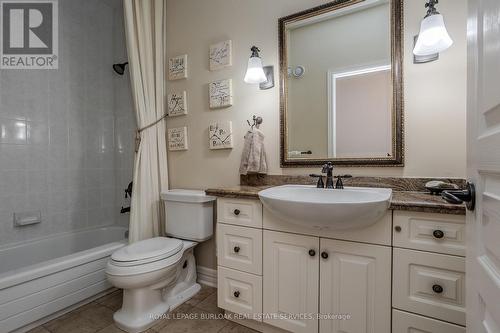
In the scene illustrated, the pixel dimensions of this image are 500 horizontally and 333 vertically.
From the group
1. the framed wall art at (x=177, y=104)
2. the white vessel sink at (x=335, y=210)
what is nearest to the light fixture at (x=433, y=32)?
the white vessel sink at (x=335, y=210)

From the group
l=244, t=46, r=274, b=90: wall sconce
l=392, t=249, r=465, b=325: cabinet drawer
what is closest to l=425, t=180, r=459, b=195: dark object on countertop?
l=392, t=249, r=465, b=325: cabinet drawer

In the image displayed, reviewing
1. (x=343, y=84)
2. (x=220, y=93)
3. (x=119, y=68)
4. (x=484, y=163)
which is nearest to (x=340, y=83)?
(x=343, y=84)

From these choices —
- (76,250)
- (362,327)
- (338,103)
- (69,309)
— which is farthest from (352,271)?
(76,250)

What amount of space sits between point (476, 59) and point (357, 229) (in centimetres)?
75

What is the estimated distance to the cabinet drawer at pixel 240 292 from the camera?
1319mm

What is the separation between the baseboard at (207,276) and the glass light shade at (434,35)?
6.63 feet

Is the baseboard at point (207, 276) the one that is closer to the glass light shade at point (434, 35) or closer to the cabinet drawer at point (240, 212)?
the cabinet drawer at point (240, 212)

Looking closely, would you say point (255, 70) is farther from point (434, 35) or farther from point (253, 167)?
point (434, 35)

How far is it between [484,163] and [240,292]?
129 centimetres

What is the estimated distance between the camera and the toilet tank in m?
1.73

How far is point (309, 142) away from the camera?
5.13 ft

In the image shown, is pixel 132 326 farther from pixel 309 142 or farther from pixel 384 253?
pixel 309 142

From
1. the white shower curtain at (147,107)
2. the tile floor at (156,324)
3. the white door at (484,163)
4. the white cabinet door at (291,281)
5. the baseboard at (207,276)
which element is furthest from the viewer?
the baseboard at (207,276)

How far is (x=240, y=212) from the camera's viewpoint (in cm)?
137
